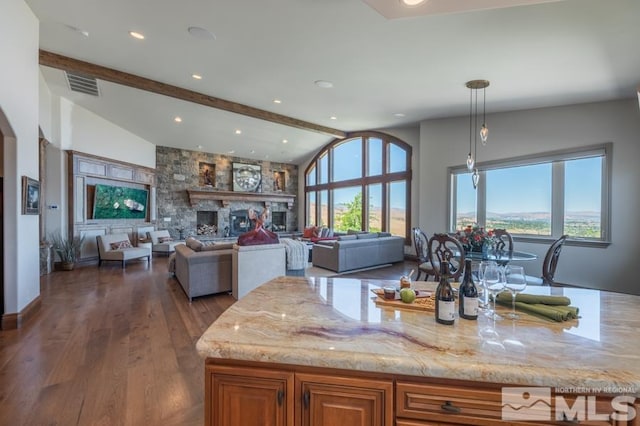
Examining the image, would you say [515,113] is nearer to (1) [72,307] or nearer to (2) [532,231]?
(2) [532,231]

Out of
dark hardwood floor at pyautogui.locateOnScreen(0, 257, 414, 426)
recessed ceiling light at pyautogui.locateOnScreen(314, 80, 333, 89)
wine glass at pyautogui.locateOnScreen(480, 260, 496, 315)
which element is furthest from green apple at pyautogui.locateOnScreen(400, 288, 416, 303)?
recessed ceiling light at pyautogui.locateOnScreen(314, 80, 333, 89)

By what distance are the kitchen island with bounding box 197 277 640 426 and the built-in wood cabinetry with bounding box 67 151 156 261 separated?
7.51 meters

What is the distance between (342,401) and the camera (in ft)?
3.33

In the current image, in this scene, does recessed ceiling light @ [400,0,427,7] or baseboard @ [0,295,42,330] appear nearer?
recessed ceiling light @ [400,0,427,7]

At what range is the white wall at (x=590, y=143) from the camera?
4.45 meters

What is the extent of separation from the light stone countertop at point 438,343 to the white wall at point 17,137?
3457 millimetres

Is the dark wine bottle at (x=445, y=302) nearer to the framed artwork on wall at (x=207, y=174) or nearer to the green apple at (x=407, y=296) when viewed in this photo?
the green apple at (x=407, y=296)

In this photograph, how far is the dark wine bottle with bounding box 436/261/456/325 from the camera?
123 centimetres

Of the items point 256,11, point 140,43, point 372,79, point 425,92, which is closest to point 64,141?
point 140,43

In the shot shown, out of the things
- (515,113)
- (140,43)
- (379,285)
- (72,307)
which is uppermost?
(140,43)

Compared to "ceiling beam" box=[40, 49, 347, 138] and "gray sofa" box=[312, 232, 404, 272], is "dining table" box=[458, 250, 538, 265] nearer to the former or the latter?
"gray sofa" box=[312, 232, 404, 272]

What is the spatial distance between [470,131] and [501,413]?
6396 mm

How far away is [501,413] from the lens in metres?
0.92

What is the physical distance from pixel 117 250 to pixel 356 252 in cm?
537
